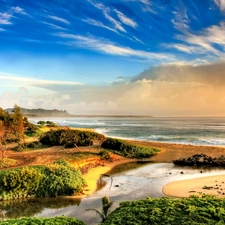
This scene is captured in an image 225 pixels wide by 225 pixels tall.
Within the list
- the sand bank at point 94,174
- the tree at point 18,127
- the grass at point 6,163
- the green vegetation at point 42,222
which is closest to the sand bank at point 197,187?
the sand bank at point 94,174

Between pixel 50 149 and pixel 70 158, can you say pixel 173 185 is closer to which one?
pixel 70 158

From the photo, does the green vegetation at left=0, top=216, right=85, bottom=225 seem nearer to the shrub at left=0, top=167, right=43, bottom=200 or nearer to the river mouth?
the river mouth

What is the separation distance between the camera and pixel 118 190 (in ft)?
88.7

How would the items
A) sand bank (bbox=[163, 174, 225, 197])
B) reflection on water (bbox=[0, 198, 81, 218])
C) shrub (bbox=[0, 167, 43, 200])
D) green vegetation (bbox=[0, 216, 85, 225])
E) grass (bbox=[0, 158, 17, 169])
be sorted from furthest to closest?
1. grass (bbox=[0, 158, 17, 169])
2. sand bank (bbox=[163, 174, 225, 197])
3. shrub (bbox=[0, 167, 43, 200])
4. reflection on water (bbox=[0, 198, 81, 218])
5. green vegetation (bbox=[0, 216, 85, 225])

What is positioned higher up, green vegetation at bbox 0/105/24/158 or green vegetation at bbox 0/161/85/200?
green vegetation at bbox 0/105/24/158

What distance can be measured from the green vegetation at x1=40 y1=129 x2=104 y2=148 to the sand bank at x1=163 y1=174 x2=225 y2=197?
1843 cm

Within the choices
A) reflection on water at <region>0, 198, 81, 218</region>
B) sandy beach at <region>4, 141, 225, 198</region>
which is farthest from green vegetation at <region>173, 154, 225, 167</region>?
reflection on water at <region>0, 198, 81, 218</region>

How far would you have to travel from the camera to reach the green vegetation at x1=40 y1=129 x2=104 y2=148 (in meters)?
45.6

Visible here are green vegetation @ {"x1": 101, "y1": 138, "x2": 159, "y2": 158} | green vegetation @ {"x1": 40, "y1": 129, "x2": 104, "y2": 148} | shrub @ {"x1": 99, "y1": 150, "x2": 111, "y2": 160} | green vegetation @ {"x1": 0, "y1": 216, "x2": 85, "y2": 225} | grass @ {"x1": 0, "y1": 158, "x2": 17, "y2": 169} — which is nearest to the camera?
green vegetation @ {"x1": 0, "y1": 216, "x2": 85, "y2": 225}

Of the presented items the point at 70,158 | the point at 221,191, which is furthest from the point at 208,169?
the point at 70,158

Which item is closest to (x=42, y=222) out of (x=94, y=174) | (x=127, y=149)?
(x=94, y=174)

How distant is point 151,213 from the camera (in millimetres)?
15273

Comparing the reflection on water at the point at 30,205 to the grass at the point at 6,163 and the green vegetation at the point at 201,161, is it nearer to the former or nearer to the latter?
the grass at the point at 6,163

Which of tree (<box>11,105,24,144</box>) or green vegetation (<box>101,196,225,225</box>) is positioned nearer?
green vegetation (<box>101,196,225,225</box>)
